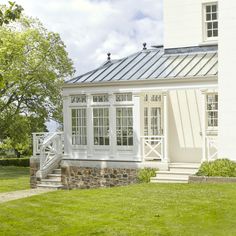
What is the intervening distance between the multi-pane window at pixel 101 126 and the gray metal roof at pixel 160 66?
131 cm

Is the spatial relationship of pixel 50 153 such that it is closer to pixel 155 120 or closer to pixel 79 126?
pixel 79 126

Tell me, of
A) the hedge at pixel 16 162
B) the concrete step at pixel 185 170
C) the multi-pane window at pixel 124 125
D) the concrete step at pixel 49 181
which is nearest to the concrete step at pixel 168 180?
the concrete step at pixel 185 170

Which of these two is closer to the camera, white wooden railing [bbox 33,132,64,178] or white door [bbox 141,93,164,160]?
white door [bbox 141,93,164,160]

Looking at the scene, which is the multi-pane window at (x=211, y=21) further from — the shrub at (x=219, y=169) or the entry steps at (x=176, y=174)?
the shrub at (x=219, y=169)

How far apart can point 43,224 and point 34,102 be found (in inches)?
844

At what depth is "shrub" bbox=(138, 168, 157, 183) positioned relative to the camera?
735 inches

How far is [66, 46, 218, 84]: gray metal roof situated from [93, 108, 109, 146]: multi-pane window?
1312 mm

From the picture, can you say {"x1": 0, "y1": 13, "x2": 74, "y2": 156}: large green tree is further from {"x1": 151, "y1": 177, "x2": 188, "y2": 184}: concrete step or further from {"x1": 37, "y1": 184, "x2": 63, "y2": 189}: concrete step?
{"x1": 151, "y1": 177, "x2": 188, "y2": 184}: concrete step

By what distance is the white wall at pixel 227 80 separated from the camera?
57.7 ft

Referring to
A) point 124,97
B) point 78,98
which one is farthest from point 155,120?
point 78,98

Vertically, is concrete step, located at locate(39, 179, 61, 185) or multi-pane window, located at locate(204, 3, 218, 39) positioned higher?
multi-pane window, located at locate(204, 3, 218, 39)

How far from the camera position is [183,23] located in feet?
71.3

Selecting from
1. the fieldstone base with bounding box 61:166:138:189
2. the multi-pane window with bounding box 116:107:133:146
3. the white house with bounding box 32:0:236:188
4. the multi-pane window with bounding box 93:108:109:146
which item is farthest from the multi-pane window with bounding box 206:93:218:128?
the multi-pane window with bounding box 93:108:109:146

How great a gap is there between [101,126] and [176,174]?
163 inches
